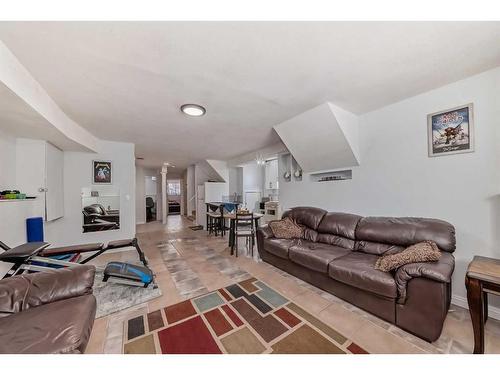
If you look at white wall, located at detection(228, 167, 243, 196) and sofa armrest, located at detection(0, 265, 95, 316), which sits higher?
white wall, located at detection(228, 167, 243, 196)

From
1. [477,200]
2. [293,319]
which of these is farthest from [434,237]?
[293,319]

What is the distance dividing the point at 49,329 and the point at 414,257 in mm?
2746

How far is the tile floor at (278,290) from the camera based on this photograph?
1.46 m

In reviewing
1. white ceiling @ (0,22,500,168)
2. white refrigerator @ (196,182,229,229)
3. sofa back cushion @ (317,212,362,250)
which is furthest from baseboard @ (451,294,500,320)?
white refrigerator @ (196,182,229,229)

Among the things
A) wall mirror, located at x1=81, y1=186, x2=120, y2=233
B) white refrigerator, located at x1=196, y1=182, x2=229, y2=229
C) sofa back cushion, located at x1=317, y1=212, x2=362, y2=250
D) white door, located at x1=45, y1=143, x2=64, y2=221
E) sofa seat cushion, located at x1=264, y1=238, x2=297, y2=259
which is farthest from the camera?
white refrigerator, located at x1=196, y1=182, x2=229, y2=229

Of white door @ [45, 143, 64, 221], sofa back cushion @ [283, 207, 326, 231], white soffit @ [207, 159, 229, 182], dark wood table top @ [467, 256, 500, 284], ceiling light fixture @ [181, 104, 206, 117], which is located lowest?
dark wood table top @ [467, 256, 500, 284]

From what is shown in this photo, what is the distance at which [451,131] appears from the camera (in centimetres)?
206

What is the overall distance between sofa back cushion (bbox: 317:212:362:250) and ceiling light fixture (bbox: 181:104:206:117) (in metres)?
2.47

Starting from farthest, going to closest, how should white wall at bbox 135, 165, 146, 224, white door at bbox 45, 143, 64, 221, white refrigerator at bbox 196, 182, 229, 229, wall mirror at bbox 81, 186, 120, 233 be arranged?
white wall at bbox 135, 165, 146, 224
white refrigerator at bbox 196, 182, 229, 229
wall mirror at bbox 81, 186, 120, 233
white door at bbox 45, 143, 64, 221

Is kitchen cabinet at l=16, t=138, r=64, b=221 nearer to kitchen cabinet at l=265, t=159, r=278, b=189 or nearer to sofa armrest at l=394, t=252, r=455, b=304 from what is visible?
sofa armrest at l=394, t=252, r=455, b=304

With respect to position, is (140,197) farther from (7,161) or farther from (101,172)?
(7,161)

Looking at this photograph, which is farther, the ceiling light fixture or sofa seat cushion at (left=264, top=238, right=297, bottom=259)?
sofa seat cushion at (left=264, top=238, right=297, bottom=259)

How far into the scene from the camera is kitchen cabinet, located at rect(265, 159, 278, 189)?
23.1ft

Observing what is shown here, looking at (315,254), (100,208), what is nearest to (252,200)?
(100,208)
